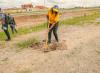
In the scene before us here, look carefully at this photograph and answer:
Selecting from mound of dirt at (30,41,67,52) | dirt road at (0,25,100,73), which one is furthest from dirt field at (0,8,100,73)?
mound of dirt at (30,41,67,52)

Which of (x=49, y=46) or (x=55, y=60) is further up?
(x=55, y=60)

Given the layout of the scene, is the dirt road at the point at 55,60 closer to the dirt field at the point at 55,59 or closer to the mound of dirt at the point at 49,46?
the dirt field at the point at 55,59

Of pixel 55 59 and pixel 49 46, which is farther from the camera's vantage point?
pixel 49 46

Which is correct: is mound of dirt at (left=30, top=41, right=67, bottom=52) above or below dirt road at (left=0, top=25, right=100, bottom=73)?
below

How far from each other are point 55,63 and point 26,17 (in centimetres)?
2166

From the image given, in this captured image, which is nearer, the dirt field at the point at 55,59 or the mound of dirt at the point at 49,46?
the dirt field at the point at 55,59

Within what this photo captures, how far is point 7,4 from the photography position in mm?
38812

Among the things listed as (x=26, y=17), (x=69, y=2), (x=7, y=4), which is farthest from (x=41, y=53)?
(x=69, y=2)

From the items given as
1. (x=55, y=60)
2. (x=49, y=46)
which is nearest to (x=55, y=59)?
(x=55, y=60)

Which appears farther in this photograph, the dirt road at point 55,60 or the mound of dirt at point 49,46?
the mound of dirt at point 49,46

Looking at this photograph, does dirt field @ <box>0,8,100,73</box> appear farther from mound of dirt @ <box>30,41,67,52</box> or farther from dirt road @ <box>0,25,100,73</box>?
mound of dirt @ <box>30,41,67,52</box>

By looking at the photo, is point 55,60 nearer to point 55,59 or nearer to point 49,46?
point 55,59

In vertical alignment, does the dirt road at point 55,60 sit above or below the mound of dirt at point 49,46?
above

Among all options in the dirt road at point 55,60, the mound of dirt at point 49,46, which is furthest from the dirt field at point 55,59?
the mound of dirt at point 49,46
